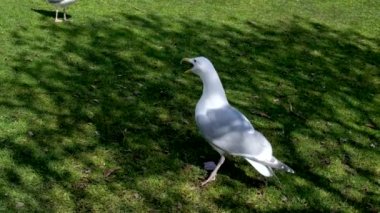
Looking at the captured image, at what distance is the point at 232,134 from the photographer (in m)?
5.52

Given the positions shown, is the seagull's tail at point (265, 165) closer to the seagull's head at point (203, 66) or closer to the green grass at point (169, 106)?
the green grass at point (169, 106)

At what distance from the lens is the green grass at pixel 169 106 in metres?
5.83

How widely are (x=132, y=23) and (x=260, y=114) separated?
4964mm

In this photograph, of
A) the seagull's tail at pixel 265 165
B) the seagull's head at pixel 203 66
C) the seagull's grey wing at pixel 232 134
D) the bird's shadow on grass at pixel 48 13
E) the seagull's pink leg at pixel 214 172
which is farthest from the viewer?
the bird's shadow on grass at pixel 48 13

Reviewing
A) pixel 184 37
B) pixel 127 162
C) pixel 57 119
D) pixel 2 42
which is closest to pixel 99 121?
pixel 57 119

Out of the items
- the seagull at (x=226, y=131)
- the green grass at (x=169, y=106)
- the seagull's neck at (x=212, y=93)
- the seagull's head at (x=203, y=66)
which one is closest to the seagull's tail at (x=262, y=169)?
the seagull at (x=226, y=131)

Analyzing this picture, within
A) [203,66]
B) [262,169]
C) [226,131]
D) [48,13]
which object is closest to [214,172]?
[226,131]

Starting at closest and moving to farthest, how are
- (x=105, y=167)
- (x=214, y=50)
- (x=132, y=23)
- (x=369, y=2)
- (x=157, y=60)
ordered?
(x=105, y=167) < (x=157, y=60) < (x=214, y=50) < (x=132, y=23) < (x=369, y=2)

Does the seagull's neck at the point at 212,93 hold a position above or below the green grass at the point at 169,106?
above

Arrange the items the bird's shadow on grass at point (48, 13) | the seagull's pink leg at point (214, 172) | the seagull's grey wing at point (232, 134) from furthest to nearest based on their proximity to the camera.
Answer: the bird's shadow on grass at point (48, 13)
the seagull's pink leg at point (214, 172)
the seagull's grey wing at point (232, 134)

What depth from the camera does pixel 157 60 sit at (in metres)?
9.80

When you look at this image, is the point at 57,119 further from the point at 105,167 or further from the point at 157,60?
the point at 157,60

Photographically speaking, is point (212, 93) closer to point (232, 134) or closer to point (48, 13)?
point (232, 134)

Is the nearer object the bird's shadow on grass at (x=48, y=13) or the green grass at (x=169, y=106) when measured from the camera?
the green grass at (x=169, y=106)
